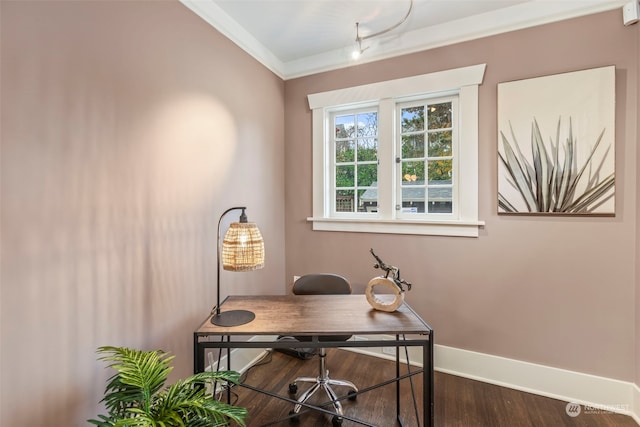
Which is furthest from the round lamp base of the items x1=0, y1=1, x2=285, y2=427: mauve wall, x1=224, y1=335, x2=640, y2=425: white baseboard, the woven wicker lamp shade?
x1=224, y1=335, x2=640, y2=425: white baseboard

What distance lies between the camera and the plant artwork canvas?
70.6 inches

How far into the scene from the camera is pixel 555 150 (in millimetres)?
1908

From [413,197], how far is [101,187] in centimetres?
215

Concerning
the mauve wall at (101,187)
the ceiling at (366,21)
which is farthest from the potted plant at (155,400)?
the ceiling at (366,21)

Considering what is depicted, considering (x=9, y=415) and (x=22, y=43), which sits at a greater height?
(x=22, y=43)

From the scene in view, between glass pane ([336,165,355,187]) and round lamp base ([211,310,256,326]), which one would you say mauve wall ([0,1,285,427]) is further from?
glass pane ([336,165,355,187])

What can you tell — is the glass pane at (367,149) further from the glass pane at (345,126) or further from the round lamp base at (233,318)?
the round lamp base at (233,318)

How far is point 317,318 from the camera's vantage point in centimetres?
148

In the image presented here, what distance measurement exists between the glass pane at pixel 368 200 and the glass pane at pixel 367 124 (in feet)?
1.72

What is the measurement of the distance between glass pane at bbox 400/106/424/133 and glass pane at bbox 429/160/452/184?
0.33m

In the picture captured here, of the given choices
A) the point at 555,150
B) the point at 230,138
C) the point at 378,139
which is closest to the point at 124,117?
the point at 230,138

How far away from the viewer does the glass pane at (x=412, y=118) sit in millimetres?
2402

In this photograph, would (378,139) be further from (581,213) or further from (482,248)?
(581,213)

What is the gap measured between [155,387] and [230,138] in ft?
5.40
